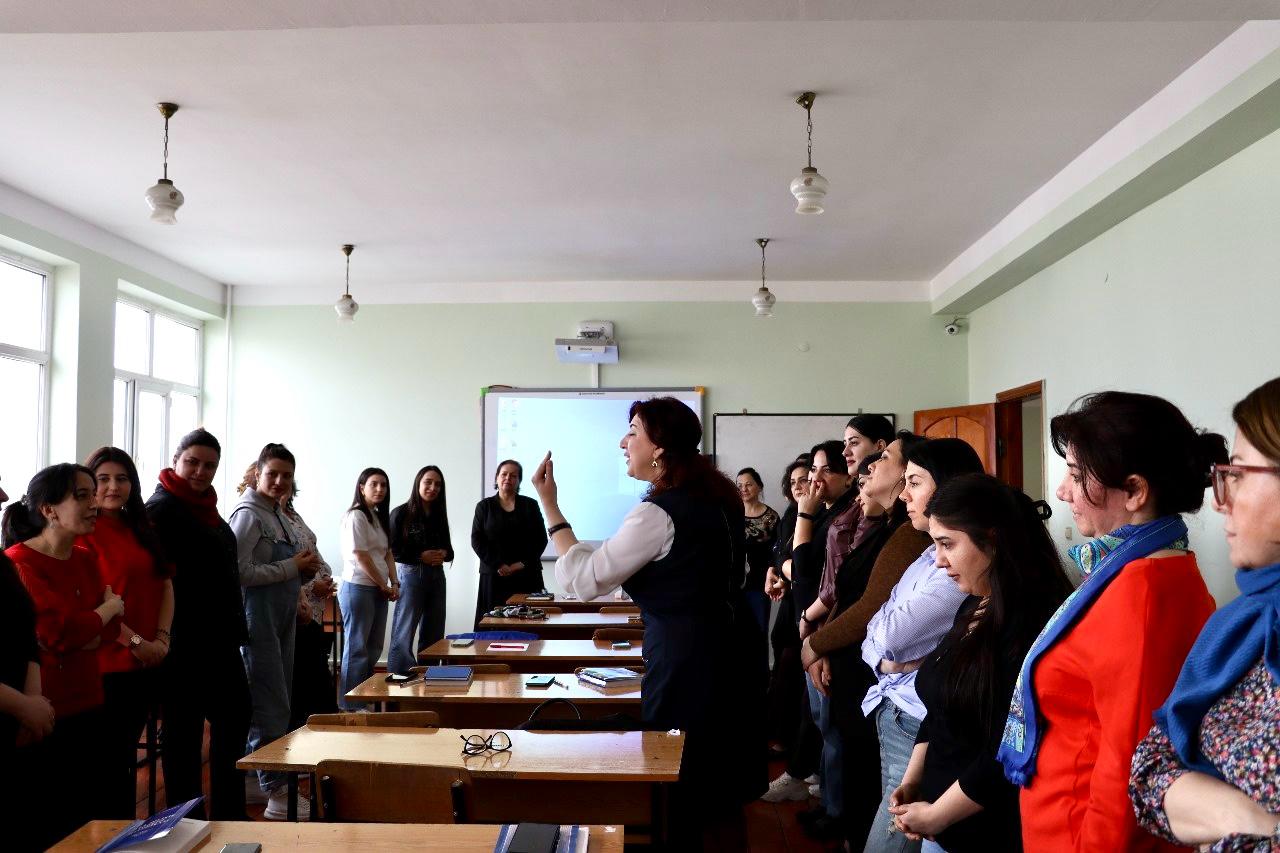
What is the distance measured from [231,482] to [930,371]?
18.9 feet

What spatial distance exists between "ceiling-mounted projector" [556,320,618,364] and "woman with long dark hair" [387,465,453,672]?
160 cm

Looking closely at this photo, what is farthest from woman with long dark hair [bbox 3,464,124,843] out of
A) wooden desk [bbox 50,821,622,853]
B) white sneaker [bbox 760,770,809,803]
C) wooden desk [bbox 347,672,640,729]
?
white sneaker [bbox 760,770,809,803]

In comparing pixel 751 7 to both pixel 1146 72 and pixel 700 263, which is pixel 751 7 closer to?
pixel 1146 72

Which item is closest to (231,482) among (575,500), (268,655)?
(575,500)

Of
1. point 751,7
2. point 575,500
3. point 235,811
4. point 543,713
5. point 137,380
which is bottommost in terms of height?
point 235,811

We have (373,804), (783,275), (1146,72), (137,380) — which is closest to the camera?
(373,804)

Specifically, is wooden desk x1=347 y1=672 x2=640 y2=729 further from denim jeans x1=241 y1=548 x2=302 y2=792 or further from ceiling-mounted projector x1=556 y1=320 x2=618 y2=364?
ceiling-mounted projector x1=556 y1=320 x2=618 y2=364

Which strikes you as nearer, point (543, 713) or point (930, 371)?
point (543, 713)

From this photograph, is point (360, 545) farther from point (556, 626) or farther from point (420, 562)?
point (556, 626)

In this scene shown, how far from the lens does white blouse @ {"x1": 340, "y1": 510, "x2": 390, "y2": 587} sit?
17.7 feet

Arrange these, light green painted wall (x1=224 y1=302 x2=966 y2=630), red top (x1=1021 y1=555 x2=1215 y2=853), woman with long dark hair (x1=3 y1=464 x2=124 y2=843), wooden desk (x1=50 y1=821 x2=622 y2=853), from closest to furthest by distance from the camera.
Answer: red top (x1=1021 y1=555 x2=1215 y2=853)
wooden desk (x1=50 y1=821 x2=622 y2=853)
woman with long dark hair (x1=3 y1=464 x2=124 y2=843)
light green painted wall (x1=224 y1=302 x2=966 y2=630)

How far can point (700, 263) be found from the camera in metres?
6.90

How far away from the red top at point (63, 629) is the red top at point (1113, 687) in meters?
2.69

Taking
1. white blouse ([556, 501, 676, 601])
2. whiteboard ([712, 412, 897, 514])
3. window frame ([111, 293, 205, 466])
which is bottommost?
white blouse ([556, 501, 676, 601])
